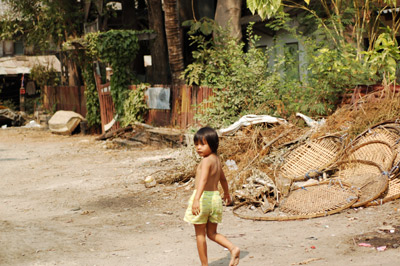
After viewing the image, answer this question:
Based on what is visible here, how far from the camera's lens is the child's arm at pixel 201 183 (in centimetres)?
496

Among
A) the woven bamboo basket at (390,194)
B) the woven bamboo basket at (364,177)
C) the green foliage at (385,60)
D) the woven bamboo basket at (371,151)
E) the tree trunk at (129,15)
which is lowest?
the woven bamboo basket at (390,194)

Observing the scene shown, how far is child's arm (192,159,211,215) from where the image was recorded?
496cm

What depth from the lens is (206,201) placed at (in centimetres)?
508

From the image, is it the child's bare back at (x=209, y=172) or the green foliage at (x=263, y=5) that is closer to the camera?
the child's bare back at (x=209, y=172)

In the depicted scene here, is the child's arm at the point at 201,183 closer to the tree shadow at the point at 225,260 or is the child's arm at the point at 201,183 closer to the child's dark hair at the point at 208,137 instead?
the child's dark hair at the point at 208,137

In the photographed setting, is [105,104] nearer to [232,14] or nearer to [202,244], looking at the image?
[232,14]

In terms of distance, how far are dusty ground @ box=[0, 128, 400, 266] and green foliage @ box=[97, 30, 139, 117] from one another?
608 centimetres

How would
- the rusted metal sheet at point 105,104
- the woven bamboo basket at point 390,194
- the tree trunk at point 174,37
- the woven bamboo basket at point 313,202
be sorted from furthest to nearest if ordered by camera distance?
1. the rusted metal sheet at point 105,104
2. the tree trunk at point 174,37
3. the woven bamboo basket at point 390,194
4. the woven bamboo basket at point 313,202

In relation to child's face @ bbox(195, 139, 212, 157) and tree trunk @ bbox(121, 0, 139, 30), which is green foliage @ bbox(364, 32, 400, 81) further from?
tree trunk @ bbox(121, 0, 139, 30)

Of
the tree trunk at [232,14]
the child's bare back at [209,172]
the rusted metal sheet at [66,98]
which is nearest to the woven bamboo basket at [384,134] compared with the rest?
the child's bare back at [209,172]

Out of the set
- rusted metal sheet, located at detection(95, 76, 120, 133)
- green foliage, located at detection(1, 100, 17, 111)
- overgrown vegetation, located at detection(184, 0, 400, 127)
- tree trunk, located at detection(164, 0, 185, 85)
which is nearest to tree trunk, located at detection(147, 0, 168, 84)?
rusted metal sheet, located at detection(95, 76, 120, 133)

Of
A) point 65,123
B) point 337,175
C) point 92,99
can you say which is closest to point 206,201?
point 337,175

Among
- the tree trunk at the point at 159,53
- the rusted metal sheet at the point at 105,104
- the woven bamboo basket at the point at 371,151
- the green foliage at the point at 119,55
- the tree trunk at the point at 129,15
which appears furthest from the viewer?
the tree trunk at the point at 129,15

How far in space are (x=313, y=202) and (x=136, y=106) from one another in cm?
996
